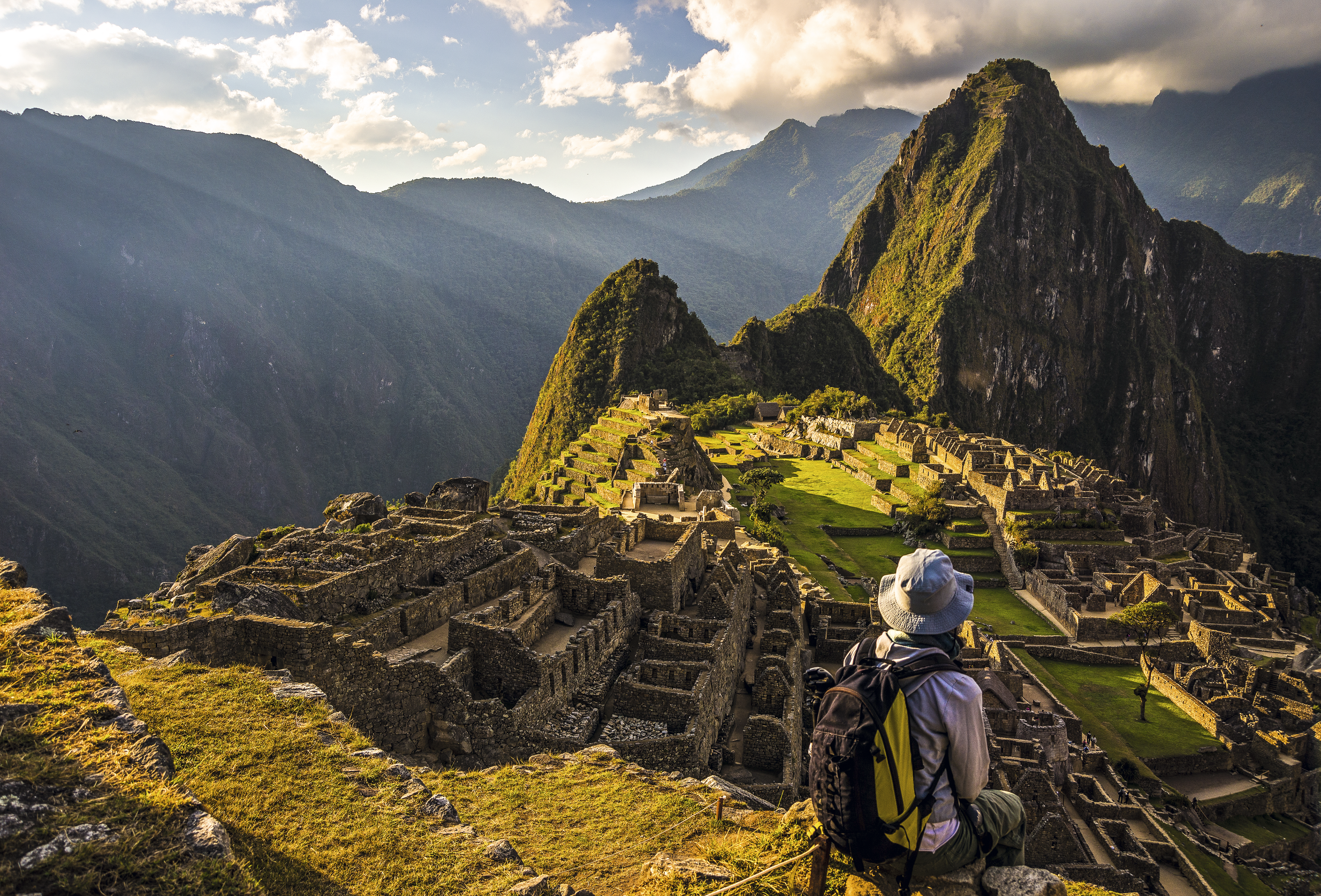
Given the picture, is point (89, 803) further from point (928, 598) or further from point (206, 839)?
point (928, 598)

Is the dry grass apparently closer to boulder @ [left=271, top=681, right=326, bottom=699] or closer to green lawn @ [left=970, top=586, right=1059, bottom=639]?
boulder @ [left=271, top=681, right=326, bottom=699]

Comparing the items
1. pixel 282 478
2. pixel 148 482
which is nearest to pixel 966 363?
pixel 282 478

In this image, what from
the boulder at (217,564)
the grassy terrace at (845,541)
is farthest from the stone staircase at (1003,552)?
the boulder at (217,564)

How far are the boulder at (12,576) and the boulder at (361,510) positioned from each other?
34.6ft

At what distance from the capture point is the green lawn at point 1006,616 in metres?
37.0

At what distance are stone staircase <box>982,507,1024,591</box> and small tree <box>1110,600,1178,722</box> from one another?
8.25 meters

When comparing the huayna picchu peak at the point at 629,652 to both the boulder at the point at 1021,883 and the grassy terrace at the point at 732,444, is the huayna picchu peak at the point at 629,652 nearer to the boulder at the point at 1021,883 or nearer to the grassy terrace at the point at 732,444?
the boulder at the point at 1021,883

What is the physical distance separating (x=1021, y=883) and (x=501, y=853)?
4.11 m

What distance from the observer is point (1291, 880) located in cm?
2245

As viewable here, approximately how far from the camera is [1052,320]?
589ft

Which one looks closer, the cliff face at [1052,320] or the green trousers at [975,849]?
the green trousers at [975,849]

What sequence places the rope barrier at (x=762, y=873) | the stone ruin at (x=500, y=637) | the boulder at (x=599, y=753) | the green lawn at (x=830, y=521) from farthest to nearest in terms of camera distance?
the green lawn at (x=830, y=521)
the boulder at (x=599, y=753)
the stone ruin at (x=500, y=637)
the rope barrier at (x=762, y=873)

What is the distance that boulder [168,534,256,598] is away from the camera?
14602mm

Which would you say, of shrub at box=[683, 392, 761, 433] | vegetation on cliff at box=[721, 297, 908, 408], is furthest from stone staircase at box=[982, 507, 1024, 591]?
vegetation on cliff at box=[721, 297, 908, 408]
